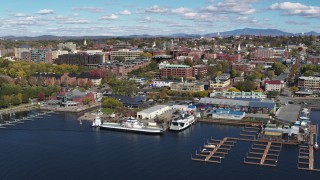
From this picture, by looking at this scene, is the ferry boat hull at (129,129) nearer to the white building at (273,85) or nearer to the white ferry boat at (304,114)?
the white ferry boat at (304,114)

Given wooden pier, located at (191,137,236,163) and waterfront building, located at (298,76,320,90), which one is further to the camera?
waterfront building, located at (298,76,320,90)

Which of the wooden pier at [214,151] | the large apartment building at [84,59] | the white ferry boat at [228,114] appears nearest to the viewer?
the wooden pier at [214,151]

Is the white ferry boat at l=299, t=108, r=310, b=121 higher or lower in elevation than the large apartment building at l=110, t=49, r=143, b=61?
lower

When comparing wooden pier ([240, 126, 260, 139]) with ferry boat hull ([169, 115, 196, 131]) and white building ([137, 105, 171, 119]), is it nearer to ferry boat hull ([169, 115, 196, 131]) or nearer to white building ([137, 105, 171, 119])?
ferry boat hull ([169, 115, 196, 131])

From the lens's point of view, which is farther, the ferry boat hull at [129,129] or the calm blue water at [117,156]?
the ferry boat hull at [129,129]

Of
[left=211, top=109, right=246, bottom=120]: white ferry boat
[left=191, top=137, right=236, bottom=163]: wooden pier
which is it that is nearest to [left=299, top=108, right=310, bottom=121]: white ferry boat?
[left=211, top=109, right=246, bottom=120]: white ferry boat

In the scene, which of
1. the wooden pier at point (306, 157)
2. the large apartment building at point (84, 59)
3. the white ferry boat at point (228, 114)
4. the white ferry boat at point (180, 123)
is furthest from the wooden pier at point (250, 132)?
the large apartment building at point (84, 59)

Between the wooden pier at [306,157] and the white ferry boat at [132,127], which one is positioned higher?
the white ferry boat at [132,127]
